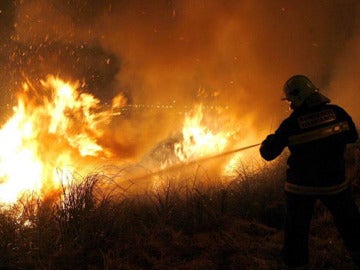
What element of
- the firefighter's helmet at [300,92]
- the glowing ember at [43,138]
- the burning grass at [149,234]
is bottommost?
the burning grass at [149,234]

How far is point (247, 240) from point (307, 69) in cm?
1096

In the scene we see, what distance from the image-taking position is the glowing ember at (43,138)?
223 inches

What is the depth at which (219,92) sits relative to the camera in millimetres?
12602

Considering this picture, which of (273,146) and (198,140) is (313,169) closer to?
(273,146)

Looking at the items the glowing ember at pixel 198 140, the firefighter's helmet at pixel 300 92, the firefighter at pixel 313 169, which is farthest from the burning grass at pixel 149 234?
the glowing ember at pixel 198 140

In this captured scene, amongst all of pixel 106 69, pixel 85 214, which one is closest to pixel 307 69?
pixel 106 69

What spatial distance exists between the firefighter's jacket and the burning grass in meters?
0.97

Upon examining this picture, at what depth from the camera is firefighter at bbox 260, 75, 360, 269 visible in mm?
3045

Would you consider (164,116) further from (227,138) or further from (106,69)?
(227,138)

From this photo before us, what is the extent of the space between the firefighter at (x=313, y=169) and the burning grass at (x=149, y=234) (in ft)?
1.81

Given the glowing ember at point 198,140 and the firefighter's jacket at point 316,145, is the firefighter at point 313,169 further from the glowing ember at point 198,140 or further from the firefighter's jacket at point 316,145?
the glowing ember at point 198,140

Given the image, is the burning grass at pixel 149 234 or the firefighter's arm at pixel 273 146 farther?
the burning grass at pixel 149 234

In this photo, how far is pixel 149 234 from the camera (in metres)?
4.18

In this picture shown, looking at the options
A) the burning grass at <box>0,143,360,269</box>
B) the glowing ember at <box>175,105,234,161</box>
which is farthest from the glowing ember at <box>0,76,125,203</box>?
the glowing ember at <box>175,105,234,161</box>
